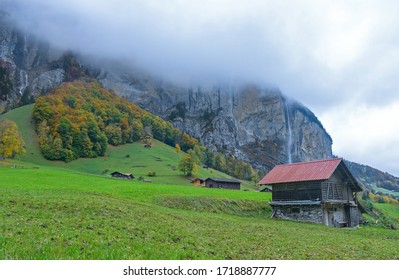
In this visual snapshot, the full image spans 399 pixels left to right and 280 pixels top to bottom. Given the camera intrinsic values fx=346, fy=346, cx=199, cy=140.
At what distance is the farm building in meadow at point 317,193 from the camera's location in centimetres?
4516

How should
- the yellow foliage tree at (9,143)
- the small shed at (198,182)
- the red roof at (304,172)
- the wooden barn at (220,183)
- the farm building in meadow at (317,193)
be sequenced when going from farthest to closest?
the wooden barn at (220,183), the small shed at (198,182), the yellow foliage tree at (9,143), the farm building in meadow at (317,193), the red roof at (304,172)

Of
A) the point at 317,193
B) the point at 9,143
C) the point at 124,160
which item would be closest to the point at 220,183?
the point at 124,160

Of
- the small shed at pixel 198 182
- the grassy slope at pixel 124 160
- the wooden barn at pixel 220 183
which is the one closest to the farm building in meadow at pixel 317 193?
the grassy slope at pixel 124 160

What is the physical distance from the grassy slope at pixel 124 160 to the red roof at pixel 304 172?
5750 centimetres

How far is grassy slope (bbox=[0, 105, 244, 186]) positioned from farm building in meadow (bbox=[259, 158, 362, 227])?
58869mm

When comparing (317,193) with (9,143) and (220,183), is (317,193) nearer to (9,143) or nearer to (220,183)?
(220,183)

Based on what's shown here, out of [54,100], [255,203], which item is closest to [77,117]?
[54,100]

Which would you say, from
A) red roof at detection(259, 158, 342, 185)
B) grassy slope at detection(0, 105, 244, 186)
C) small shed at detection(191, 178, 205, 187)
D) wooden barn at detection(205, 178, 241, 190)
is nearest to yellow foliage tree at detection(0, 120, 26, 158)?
grassy slope at detection(0, 105, 244, 186)

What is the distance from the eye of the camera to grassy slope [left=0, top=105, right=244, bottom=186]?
392 ft

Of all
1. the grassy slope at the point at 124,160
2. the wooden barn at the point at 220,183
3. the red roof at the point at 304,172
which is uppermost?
the grassy slope at the point at 124,160

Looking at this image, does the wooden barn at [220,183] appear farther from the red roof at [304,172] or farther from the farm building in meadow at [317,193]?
the farm building in meadow at [317,193]

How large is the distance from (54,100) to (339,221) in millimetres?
148822

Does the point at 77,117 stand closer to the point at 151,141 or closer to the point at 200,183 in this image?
the point at 151,141

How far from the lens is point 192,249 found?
14.6 m
